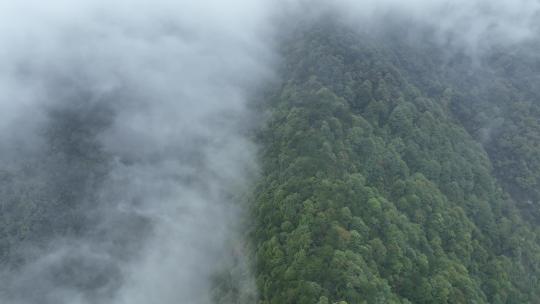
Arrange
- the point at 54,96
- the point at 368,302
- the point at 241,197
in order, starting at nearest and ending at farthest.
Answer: the point at 368,302 < the point at 241,197 < the point at 54,96

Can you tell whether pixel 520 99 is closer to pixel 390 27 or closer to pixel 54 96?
pixel 390 27

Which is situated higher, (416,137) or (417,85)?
(417,85)

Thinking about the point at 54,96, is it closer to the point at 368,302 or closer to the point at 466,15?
the point at 368,302

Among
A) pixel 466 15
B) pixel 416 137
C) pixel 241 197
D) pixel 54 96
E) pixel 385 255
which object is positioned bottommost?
pixel 385 255

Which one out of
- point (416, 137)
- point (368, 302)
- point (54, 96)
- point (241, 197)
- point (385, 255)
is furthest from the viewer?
point (54, 96)

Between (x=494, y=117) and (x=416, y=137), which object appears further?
(x=494, y=117)

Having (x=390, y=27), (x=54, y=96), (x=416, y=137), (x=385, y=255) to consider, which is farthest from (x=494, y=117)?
(x=54, y=96)
